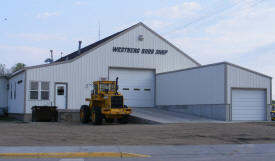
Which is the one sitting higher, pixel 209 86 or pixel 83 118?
pixel 209 86

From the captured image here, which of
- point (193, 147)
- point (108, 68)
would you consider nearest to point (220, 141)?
point (193, 147)

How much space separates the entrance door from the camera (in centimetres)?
3088

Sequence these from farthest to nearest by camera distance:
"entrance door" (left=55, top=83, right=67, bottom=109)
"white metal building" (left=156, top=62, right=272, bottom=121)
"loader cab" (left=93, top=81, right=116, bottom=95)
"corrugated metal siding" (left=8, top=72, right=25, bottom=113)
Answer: "entrance door" (left=55, top=83, right=67, bottom=109) < "corrugated metal siding" (left=8, top=72, right=25, bottom=113) < "white metal building" (left=156, top=62, right=272, bottom=121) < "loader cab" (left=93, top=81, right=116, bottom=95)

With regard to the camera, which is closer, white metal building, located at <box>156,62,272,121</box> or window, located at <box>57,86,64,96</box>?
white metal building, located at <box>156,62,272,121</box>

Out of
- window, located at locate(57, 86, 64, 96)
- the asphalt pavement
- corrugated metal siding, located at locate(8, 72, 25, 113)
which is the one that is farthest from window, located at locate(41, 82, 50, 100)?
the asphalt pavement

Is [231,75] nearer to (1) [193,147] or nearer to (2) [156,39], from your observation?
(2) [156,39]

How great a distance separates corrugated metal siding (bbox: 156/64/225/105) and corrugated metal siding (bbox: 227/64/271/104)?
0.46 metres

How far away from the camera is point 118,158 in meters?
11.8

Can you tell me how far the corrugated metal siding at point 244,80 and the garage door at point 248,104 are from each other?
1.39 ft

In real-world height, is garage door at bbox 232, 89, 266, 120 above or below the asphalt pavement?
above

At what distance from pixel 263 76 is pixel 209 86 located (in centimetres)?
392

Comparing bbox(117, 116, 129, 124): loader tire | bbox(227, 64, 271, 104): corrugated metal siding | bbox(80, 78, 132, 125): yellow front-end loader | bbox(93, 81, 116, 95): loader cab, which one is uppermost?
bbox(227, 64, 271, 104): corrugated metal siding

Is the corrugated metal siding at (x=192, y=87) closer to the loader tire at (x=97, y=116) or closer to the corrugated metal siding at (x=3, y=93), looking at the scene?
the loader tire at (x=97, y=116)

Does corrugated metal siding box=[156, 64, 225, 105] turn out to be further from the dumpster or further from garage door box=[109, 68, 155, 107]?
the dumpster
